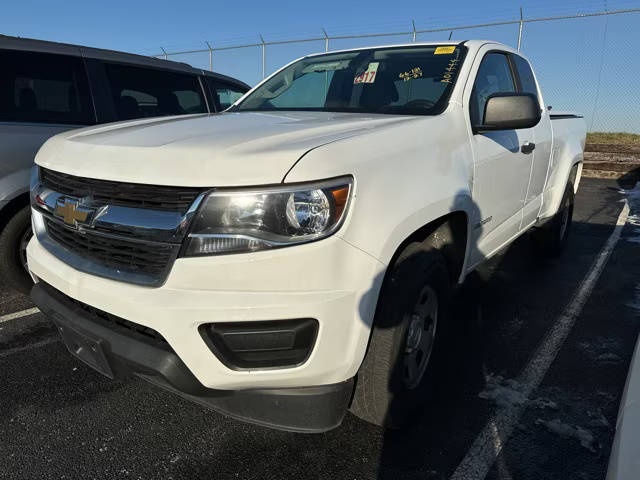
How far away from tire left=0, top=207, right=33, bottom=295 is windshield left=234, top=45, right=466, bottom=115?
175 cm

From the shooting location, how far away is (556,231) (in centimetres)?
470

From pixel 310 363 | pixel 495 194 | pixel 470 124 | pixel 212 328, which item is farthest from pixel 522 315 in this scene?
pixel 212 328

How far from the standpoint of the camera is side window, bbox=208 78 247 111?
4.94 meters

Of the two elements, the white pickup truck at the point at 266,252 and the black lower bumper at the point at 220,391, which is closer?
the white pickup truck at the point at 266,252

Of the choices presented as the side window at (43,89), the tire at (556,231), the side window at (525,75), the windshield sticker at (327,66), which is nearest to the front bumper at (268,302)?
the windshield sticker at (327,66)

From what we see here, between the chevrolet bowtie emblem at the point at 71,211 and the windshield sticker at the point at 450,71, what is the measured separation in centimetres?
197

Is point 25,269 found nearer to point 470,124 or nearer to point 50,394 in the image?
point 50,394

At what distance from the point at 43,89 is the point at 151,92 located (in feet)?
3.20

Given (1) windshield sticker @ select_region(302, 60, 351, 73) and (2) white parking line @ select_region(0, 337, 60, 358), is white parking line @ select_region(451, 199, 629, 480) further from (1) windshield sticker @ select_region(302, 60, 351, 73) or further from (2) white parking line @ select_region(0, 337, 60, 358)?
(2) white parking line @ select_region(0, 337, 60, 358)

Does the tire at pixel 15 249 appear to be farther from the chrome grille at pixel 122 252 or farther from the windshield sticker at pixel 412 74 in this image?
the windshield sticker at pixel 412 74

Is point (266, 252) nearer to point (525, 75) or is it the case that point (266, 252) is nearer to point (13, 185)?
point (13, 185)

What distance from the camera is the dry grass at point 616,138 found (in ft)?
40.2

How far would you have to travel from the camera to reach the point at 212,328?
5.22ft

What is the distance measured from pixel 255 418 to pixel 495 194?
6.12 feet
